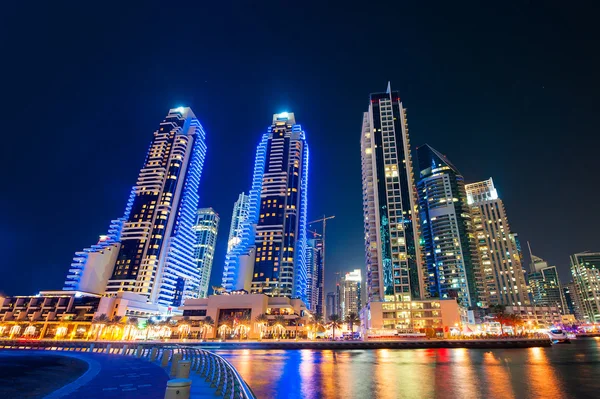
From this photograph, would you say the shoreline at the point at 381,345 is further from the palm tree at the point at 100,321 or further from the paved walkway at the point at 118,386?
the paved walkway at the point at 118,386

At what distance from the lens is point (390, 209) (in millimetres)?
130000

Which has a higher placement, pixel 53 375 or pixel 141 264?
pixel 141 264

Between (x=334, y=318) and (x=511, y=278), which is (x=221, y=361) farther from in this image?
(x=511, y=278)

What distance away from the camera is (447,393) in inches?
746

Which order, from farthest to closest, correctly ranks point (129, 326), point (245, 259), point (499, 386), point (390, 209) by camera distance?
point (245, 259) → point (390, 209) → point (129, 326) → point (499, 386)

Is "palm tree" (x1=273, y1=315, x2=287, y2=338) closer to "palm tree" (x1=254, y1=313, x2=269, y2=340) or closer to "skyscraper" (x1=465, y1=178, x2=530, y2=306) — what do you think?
"palm tree" (x1=254, y1=313, x2=269, y2=340)

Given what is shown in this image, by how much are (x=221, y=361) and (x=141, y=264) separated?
163 meters

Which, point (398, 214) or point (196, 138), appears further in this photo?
point (196, 138)

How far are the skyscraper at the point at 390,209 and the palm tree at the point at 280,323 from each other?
3609cm

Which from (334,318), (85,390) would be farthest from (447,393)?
(334,318)

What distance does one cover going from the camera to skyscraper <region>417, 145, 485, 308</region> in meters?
174

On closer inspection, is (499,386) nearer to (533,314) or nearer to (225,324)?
(225,324)

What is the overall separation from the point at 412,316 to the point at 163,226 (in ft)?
422

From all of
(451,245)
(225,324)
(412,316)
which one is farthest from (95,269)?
(451,245)
